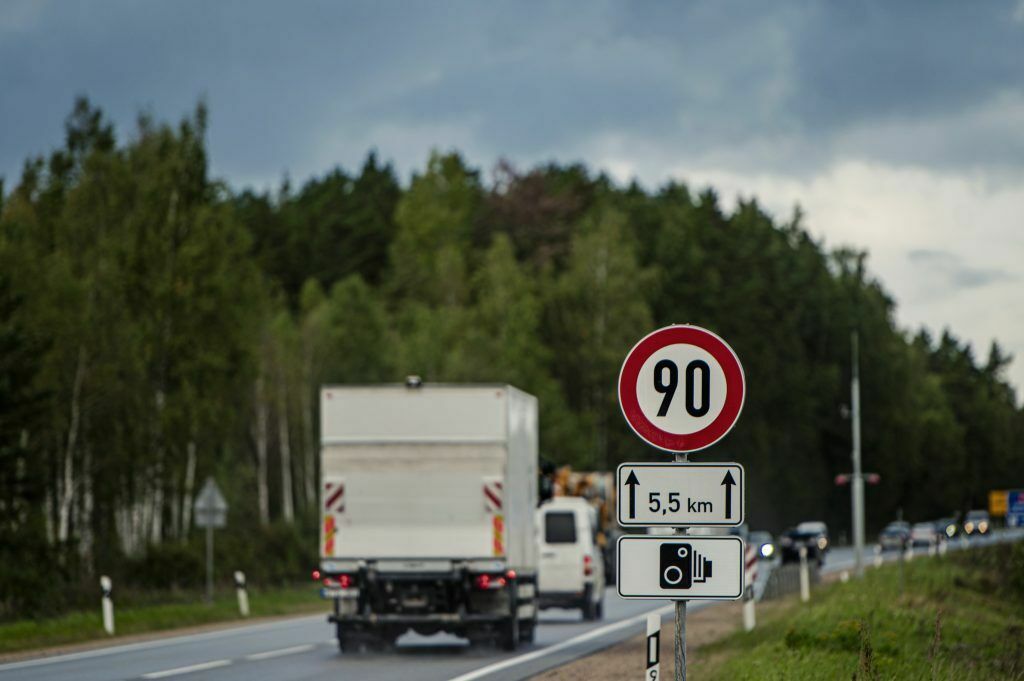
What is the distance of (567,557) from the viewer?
3158 cm

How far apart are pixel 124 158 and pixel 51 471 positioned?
11279 millimetres

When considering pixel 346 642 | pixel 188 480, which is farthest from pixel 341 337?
pixel 346 642

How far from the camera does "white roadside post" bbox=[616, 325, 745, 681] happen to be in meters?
9.09

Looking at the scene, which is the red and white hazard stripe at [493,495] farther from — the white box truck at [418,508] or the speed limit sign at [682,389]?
the speed limit sign at [682,389]

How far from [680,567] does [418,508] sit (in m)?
13.8

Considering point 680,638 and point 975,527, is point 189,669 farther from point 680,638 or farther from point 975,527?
point 975,527

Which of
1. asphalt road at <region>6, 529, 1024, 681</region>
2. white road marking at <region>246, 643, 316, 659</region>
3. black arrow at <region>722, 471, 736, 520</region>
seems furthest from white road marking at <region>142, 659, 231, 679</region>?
black arrow at <region>722, 471, 736, 520</region>

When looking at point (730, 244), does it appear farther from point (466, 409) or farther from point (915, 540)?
point (466, 409)

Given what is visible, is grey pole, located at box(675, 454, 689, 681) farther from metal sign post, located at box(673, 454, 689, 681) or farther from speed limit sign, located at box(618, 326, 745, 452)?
speed limit sign, located at box(618, 326, 745, 452)

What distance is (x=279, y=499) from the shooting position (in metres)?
80.1

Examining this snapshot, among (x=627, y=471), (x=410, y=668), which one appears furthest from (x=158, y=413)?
(x=627, y=471)

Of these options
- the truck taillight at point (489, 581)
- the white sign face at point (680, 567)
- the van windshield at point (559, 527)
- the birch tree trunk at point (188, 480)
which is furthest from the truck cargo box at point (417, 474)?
the birch tree trunk at point (188, 480)

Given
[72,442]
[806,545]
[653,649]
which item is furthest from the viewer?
[806,545]

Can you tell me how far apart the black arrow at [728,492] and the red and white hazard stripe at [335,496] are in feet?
46.3
